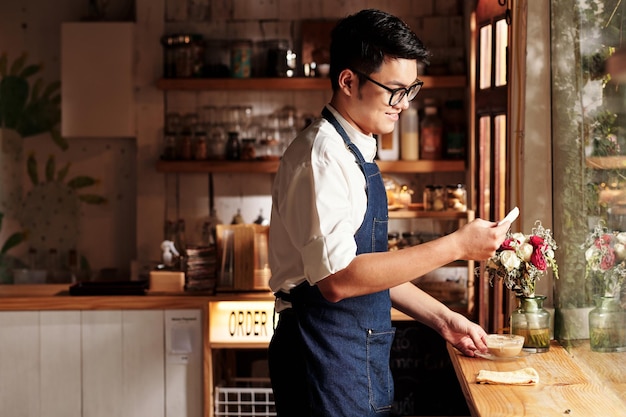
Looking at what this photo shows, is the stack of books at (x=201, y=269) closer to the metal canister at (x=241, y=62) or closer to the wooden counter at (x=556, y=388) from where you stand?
the metal canister at (x=241, y=62)

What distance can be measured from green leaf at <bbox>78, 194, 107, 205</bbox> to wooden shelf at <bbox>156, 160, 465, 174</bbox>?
0.58m

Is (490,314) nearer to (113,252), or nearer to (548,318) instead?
(548,318)

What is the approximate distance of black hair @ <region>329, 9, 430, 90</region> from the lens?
2385 mm

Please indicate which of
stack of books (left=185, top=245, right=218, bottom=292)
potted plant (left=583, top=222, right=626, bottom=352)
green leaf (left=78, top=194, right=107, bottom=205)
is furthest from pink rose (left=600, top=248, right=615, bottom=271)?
green leaf (left=78, top=194, right=107, bottom=205)

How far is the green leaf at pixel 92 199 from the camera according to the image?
597 centimetres

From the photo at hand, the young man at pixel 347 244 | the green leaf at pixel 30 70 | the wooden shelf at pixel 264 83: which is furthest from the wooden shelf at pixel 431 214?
the young man at pixel 347 244

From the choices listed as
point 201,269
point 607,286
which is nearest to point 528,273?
point 607,286

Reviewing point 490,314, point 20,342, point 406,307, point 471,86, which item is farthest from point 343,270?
point 471,86

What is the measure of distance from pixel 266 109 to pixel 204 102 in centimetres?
38

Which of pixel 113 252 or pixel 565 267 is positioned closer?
pixel 565 267

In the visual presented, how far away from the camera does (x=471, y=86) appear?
5.47 metres

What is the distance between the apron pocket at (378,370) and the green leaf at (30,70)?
13.4ft

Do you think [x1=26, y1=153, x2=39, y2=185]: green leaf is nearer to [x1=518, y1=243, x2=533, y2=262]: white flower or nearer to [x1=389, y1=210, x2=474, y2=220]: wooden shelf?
[x1=389, y1=210, x2=474, y2=220]: wooden shelf

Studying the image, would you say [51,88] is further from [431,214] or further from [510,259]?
[510,259]
